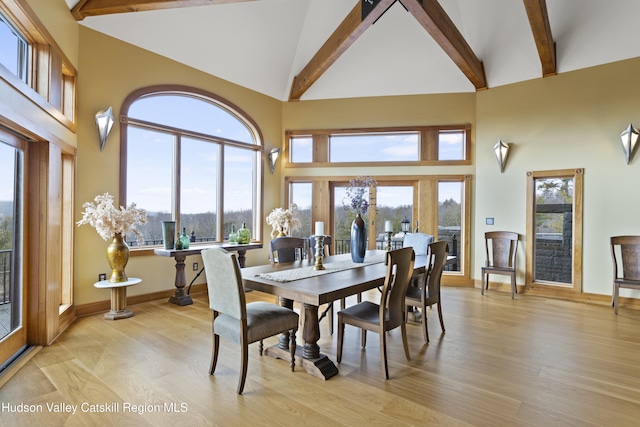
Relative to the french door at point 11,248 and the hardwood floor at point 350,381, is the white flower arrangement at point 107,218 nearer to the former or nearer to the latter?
the french door at point 11,248

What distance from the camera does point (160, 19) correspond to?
4.56 m

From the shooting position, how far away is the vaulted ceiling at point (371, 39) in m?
4.39

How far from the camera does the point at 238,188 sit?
6.06 m

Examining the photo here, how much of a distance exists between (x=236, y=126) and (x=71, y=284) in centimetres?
336

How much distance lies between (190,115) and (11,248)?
3.03 metres

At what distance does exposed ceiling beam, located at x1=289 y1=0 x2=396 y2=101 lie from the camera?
175 inches

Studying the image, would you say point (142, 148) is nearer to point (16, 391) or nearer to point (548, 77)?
point (16, 391)

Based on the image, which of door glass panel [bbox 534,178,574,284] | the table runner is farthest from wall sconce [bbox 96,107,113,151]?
door glass panel [bbox 534,178,574,284]

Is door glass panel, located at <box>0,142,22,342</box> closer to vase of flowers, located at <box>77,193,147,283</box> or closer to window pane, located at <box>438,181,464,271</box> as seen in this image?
vase of flowers, located at <box>77,193,147,283</box>

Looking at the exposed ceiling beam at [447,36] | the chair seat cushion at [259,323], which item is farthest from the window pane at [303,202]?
the chair seat cushion at [259,323]

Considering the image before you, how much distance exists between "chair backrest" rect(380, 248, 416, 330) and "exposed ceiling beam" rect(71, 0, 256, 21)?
3.43m

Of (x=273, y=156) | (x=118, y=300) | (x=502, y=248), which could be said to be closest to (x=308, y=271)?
(x=118, y=300)

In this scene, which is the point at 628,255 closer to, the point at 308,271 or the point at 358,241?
the point at 358,241

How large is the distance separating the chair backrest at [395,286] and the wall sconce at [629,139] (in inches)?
155
